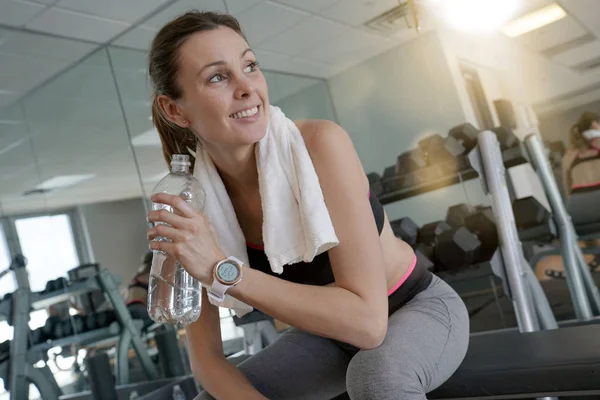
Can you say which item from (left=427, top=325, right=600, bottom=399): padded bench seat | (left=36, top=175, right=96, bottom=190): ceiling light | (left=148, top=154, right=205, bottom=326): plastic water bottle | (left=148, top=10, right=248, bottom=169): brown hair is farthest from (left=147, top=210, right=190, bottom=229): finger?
(left=36, top=175, right=96, bottom=190): ceiling light

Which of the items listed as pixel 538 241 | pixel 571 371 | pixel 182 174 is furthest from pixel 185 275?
pixel 538 241

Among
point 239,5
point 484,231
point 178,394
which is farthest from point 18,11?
point 484,231

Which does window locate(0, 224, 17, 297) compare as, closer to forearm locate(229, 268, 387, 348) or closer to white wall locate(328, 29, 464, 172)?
white wall locate(328, 29, 464, 172)

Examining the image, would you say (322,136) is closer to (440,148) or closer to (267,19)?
(440,148)

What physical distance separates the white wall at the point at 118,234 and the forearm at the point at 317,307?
2996 mm

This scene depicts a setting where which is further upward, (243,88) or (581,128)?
(243,88)

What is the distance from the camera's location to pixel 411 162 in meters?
3.13

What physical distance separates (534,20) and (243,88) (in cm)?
207

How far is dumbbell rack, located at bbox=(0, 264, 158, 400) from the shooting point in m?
3.12

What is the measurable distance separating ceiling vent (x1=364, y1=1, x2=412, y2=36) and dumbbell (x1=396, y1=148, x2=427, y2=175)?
2.27 feet

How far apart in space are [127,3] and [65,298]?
189 centimetres

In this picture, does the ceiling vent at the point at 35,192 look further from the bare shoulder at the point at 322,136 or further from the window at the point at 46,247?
the bare shoulder at the point at 322,136

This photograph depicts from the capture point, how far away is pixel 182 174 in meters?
1.20

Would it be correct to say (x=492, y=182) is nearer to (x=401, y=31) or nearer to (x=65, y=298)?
(x=401, y=31)
